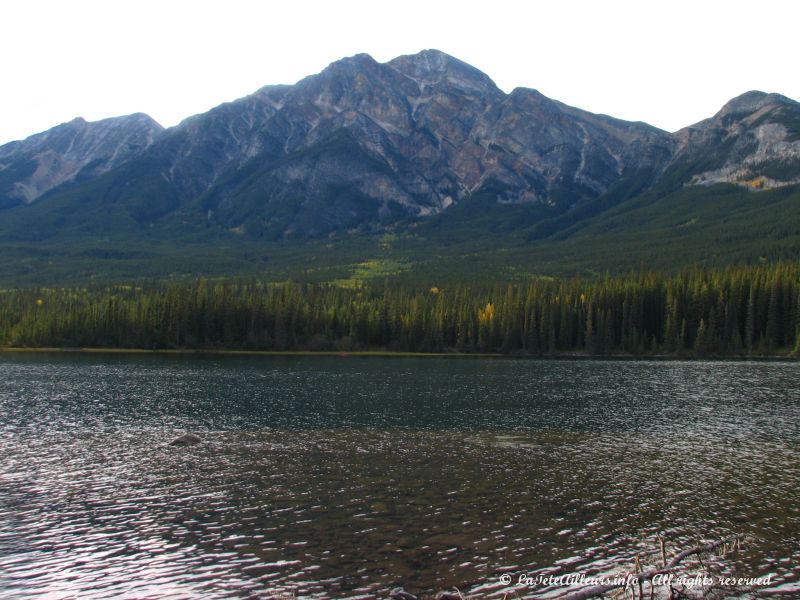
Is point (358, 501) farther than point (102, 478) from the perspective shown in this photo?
No

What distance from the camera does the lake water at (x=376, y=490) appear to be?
3044 centimetres

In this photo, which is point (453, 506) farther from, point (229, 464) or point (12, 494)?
point (12, 494)

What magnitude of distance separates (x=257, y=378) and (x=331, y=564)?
9535cm

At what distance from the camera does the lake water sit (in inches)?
1198

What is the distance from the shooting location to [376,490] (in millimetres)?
43938

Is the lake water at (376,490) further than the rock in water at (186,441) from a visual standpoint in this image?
No

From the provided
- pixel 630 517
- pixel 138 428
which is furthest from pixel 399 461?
pixel 138 428

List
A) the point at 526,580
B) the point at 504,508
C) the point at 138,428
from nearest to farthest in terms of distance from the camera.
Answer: the point at 526,580, the point at 504,508, the point at 138,428

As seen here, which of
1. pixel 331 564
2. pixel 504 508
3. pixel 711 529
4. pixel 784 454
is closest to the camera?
pixel 331 564

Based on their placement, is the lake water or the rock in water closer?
the lake water

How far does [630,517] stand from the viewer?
127 feet

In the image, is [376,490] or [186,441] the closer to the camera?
[376,490]

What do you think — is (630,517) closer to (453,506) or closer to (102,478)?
(453,506)

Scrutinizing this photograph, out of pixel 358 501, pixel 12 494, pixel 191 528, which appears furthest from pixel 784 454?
pixel 12 494
